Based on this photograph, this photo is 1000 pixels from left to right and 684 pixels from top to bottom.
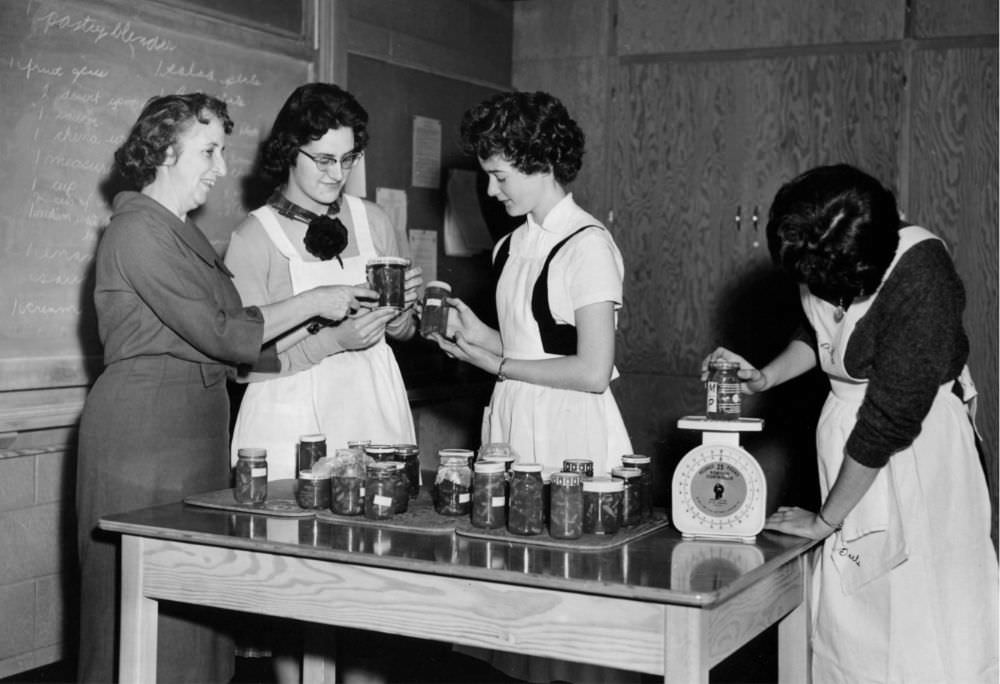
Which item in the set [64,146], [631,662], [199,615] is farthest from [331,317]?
[631,662]

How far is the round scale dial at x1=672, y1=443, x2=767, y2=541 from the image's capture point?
221 cm

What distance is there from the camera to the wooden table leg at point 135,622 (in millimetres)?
2340

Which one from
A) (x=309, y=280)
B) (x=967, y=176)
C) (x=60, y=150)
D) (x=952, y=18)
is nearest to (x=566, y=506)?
(x=309, y=280)

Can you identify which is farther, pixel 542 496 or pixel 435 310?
pixel 435 310

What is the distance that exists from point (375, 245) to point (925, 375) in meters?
1.63

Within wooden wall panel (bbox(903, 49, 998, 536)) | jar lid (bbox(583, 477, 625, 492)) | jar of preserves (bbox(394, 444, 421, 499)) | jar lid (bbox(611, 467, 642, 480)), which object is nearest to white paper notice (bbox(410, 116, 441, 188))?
wooden wall panel (bbox(903, 49, 998, 536))

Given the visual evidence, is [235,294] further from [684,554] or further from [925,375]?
[925,375]

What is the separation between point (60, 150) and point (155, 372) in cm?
100

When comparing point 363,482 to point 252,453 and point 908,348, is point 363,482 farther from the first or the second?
point 908,348

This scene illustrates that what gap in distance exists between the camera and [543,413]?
2.87 m

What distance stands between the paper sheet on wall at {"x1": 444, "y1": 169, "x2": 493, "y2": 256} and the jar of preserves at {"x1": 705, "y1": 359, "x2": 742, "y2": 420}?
2.88 metres

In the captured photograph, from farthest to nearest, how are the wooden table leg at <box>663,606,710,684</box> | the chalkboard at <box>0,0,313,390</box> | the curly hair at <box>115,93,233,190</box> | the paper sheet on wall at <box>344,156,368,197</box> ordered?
1. the paper sheet on wall at <box>344,156,368,197</box>
2. the chalkboard at <box>0,0,313,390</box>
3. the curly hair at <box>115,93,233,190</box>
4. the wooden table leg at <box>663,606,710,684</box>

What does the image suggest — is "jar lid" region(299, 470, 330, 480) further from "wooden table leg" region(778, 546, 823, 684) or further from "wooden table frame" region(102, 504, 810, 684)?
"wooden table leg" region(778, 546, 823, 684)

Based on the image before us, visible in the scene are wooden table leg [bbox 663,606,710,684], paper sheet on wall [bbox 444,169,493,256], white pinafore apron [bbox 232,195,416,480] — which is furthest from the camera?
paper sheet on wall [bbox 444,169,493,256]
